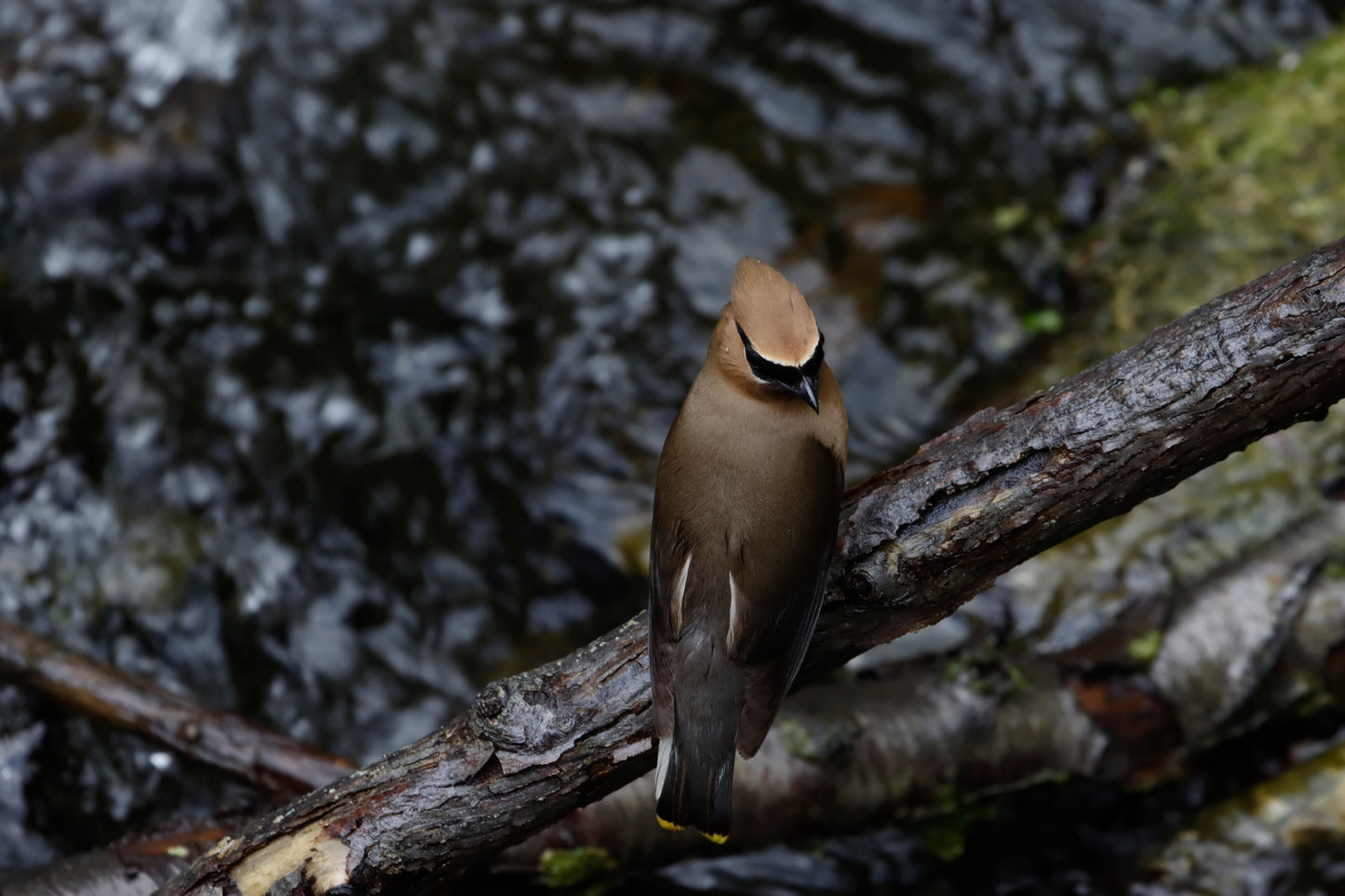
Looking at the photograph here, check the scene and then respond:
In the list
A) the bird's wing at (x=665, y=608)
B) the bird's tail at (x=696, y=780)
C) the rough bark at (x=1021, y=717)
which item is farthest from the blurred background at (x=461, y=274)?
the bird's wing at (x=665, y=608)

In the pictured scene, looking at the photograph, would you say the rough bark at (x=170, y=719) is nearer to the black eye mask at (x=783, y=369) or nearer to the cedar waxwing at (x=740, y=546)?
the cedar waxwing at (x=740, y=546)

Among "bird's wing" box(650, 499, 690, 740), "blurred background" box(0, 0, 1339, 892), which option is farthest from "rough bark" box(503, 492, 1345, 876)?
"bird's wing" box(650, 499, 690, 740)

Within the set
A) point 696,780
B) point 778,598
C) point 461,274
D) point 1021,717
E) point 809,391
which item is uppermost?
point 461,274

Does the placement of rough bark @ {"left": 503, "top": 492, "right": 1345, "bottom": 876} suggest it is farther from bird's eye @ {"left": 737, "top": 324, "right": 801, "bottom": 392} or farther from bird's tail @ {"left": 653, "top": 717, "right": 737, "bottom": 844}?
bird's eye @ {"left": 737, "top": 324, "right": 801, "bottom": 392}

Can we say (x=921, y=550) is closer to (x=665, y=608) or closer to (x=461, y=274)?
(x=665, y=608)

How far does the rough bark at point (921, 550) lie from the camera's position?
240 centimetres

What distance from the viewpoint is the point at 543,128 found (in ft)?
20.1

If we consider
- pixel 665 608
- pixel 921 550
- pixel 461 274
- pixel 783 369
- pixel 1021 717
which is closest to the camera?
pixel 921 550

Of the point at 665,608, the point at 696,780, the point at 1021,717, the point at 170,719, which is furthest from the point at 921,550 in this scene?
the point at 170,719

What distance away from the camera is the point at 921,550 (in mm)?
2611

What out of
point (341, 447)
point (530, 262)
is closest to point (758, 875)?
point (341, 447)

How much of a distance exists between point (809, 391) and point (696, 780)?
90 cm

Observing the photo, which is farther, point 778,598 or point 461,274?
point 461,274

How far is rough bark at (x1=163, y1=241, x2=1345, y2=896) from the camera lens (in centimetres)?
240
